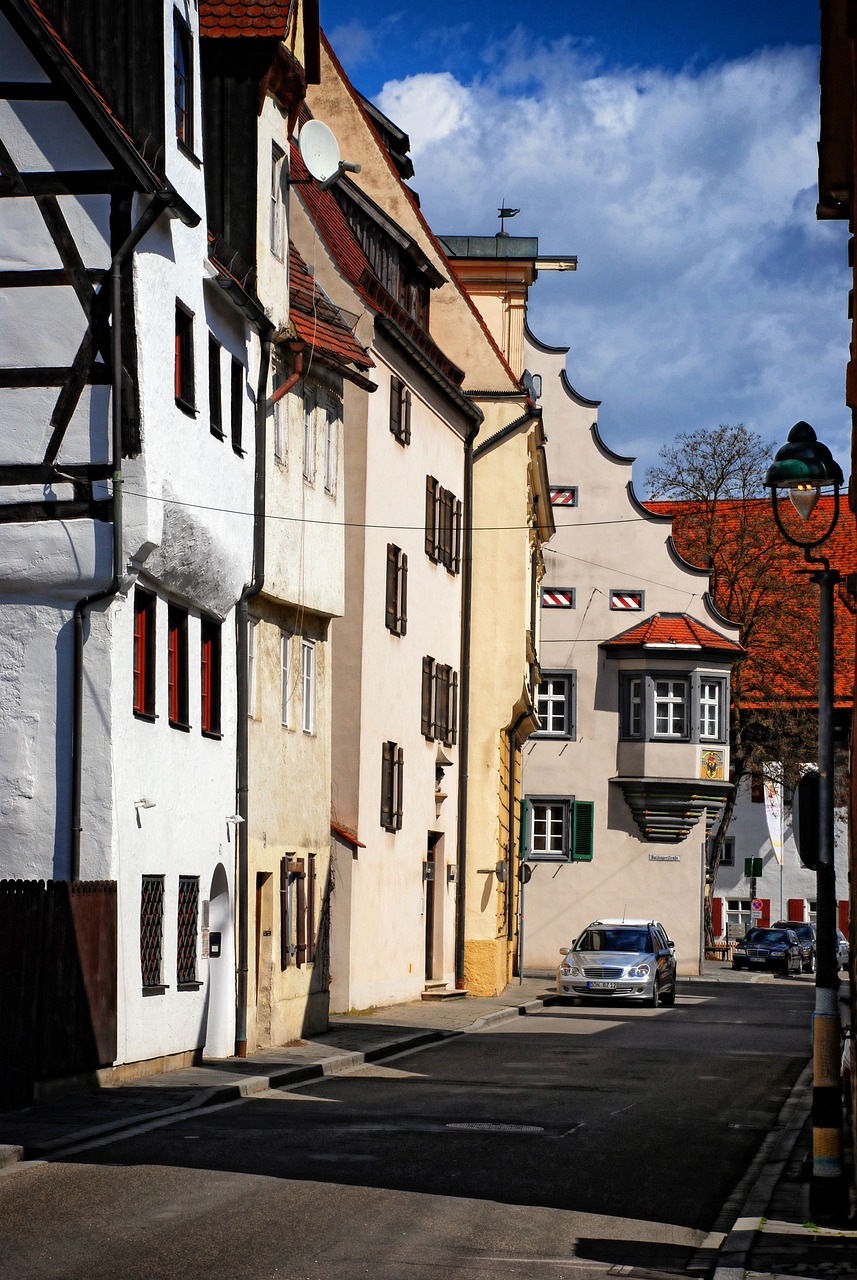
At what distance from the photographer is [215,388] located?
22.8 meters

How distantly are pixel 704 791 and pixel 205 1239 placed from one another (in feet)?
140

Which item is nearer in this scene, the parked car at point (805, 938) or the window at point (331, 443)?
the window at point (331, 443)

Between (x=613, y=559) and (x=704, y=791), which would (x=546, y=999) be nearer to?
(x=704, y=791)

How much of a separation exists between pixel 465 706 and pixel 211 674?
1769 cm

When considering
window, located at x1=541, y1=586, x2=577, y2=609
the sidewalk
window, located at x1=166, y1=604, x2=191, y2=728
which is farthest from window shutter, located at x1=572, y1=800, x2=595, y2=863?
window, located at x1=166, y1=604, x2=191, y2=728

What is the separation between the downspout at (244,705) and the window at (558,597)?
95.6 ft

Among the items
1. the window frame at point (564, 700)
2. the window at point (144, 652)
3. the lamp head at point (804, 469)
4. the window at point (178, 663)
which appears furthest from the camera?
the window frame at point (564, 700)

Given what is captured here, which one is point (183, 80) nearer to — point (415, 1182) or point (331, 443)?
point (331, 443)

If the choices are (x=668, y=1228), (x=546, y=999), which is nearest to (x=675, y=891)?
(x=546, y=999)

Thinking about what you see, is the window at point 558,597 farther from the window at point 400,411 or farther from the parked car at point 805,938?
the window at point 400,411

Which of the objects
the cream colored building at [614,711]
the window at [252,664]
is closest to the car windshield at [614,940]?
the cream colored building at [614,711]

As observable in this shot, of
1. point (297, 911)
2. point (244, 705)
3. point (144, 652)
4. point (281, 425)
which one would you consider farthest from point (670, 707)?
point (144, 652)

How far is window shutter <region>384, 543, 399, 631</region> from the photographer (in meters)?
34.1

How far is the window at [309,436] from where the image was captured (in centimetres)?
2709
